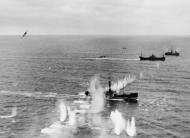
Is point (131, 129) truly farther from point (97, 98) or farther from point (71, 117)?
point (97, 98)

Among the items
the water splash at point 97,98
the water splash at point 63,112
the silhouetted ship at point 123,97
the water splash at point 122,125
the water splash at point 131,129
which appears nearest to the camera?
the water splash at point 131,129

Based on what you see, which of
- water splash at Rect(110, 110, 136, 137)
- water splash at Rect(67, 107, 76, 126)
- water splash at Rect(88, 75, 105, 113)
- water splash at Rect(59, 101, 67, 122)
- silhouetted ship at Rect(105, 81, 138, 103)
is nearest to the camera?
water splash at Rect(110, 110, 136, 137)

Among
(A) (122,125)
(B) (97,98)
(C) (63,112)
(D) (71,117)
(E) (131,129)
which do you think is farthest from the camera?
(B) (97,98)

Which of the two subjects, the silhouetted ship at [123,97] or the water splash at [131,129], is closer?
the water splash at [131,129]

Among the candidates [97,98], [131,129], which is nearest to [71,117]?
[131,129]

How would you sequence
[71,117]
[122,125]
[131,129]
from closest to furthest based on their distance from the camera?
[131,129] < [122,125] < [71,117]

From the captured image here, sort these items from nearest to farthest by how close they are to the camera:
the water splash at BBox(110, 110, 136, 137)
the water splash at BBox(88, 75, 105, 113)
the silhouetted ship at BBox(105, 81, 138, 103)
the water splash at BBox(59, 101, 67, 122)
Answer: the water splash at BBox(110, 110, 136, 137) → the water splash at BBox(59, 101, 67, 122) → the water splash at BBox(88, 75, 105, 113) → the silhouetted ship at BBox(105, 81, 138, 103)

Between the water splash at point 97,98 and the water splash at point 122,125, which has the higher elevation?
the water splash at point 97,98

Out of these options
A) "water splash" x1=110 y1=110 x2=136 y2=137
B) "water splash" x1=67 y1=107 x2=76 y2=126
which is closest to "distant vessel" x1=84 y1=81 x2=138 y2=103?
"water splash" x1=110 y1=110 x2=136 y2=137

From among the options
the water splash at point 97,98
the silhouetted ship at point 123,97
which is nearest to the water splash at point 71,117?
the water splash at point 97,98

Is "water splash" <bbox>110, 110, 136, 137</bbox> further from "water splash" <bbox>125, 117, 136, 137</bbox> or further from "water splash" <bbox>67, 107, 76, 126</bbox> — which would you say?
"water splash" <bbox>67, 107, 76, 126</bbox>

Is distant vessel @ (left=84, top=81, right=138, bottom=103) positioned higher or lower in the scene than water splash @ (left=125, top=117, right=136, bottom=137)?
higher

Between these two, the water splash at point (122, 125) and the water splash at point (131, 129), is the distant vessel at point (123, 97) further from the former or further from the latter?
the water splash at point (131, 129)
